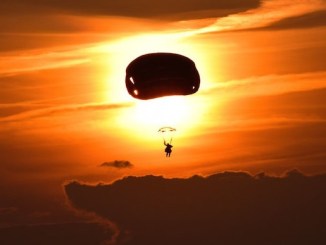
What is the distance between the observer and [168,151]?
153250mm

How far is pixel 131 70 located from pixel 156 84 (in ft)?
13.2

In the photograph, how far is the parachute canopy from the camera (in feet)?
502

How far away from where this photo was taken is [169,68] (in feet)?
504

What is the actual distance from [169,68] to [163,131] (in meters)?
7.25

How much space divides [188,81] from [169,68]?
3007 mm

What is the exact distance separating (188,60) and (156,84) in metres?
4.95

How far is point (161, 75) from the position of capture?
15300 centimetres

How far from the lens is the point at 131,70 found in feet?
511

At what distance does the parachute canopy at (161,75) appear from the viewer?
502 ft

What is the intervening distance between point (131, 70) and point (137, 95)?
2792 mm

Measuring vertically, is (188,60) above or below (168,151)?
above

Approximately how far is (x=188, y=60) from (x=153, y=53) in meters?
3.87

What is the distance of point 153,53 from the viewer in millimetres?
155250

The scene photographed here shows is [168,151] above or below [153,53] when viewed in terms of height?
below
